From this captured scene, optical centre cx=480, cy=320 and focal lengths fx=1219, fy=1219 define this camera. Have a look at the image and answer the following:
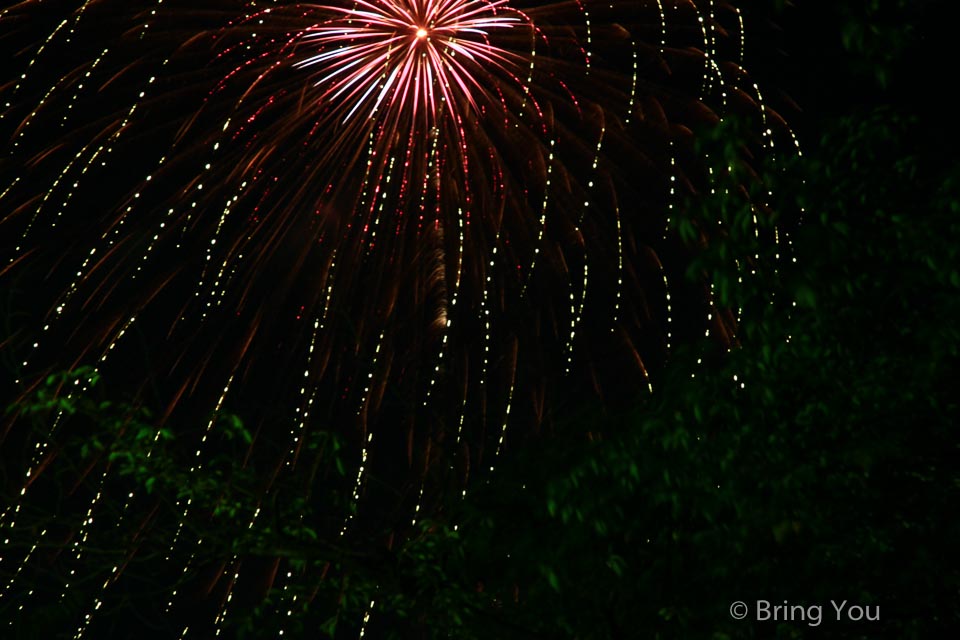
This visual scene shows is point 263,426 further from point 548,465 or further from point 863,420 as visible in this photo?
point 863,420

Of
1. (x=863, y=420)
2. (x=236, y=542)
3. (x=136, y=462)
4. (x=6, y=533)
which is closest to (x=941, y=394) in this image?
(x=863, y=420)

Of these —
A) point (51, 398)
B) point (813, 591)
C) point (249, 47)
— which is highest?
point (249, 47)

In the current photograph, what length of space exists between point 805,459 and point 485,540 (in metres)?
1.73

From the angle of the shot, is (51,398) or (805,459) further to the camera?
(51,398)

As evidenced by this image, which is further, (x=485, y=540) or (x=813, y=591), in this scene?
(x=485, y=540)

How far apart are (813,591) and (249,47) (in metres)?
8.48

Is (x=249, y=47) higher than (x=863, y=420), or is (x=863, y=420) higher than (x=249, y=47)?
(x=249, y=47)

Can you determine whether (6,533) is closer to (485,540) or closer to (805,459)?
(485,540)

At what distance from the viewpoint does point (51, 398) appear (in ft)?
23.0

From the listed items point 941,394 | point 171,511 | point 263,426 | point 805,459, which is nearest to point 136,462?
point 171,511

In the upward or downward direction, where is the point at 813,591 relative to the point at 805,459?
downward

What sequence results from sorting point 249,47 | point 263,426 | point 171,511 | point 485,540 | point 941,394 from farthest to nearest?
point 249,47 < point 263,426 < point 171,511 < point 485,540 < point 941,394

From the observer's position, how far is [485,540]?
6.50 metres

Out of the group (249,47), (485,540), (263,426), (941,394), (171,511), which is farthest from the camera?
(249,47)
